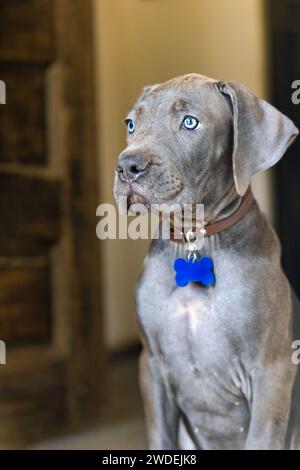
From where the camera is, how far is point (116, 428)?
3.18 meters

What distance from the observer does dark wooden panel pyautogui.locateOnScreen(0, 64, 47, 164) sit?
3.10m

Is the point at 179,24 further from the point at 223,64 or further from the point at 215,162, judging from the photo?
the point at 215,162

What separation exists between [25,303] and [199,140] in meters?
1.44

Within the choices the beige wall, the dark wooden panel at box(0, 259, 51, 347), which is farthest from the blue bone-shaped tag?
the beige wall

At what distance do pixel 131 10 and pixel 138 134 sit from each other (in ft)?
9.24

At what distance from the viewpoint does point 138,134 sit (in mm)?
1915

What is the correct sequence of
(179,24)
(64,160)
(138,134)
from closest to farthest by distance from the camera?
1. (138,134)
2. (64,160)
3. (179,24)

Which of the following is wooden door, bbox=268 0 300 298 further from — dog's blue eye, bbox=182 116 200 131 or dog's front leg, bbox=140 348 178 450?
dog's blue eye, bbox=182 116 200 131

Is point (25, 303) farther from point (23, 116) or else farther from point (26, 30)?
point (26, 30)

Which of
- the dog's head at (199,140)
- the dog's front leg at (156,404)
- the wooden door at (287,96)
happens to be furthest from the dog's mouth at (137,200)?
the wooden door at (287,96)

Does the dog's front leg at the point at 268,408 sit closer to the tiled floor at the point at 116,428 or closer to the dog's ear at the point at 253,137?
the dog's ear at the point at 253,137

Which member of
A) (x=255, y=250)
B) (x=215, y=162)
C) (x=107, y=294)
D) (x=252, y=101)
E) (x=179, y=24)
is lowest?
(x=107, y=294)

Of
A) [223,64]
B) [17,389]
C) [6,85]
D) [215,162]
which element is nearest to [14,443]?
[17,389]

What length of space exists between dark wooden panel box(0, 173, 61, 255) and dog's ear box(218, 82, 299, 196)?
122 centimetres
